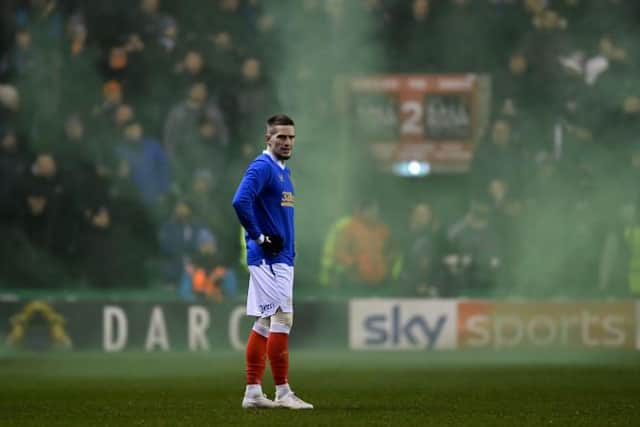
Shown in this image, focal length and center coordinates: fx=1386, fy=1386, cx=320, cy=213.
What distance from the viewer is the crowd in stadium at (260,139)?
784 inches

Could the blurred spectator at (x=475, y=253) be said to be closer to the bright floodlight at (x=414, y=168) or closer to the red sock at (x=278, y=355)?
the bright floodlight at (x=414, y=168)

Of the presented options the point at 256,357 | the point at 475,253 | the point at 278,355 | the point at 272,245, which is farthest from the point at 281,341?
the point at 475,253

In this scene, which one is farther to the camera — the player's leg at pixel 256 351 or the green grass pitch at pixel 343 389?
the player's leg at pixel 256 351

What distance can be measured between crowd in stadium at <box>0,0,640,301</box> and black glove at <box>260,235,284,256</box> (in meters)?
10.5

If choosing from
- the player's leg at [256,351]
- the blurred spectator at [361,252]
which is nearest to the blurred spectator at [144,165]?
the blurred spectator at [361,252]

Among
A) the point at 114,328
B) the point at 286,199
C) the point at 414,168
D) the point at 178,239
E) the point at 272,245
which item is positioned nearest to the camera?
the point at 272,245

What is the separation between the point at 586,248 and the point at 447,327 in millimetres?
2585

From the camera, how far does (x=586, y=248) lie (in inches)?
813

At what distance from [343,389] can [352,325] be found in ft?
26.0

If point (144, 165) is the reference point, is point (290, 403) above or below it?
below

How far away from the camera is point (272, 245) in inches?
372

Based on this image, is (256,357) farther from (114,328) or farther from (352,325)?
(352,325)

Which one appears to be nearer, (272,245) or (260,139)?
(272,245)

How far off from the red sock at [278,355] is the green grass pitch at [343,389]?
37cm
